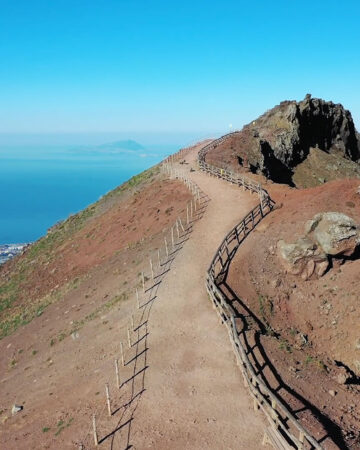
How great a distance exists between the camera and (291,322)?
96.0 feet

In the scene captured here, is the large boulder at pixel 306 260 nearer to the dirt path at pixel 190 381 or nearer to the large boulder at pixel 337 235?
the large boulder at pixel 337 235

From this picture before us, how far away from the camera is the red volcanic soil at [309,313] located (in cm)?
2027

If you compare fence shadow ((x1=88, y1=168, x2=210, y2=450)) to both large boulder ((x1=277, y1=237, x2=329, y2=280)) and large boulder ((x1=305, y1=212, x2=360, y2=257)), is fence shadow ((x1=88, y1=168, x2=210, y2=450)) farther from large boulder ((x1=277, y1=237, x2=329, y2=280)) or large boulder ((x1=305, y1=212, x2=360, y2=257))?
large boulder ((x1=305, y1=212, x2=360, y2=257))

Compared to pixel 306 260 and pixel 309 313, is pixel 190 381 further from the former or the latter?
pixel 306 260

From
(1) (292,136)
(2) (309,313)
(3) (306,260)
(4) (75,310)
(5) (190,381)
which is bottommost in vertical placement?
(4) (75,310)

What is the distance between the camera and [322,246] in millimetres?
32125

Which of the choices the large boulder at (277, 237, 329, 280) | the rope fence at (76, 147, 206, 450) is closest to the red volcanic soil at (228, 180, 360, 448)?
the large boulder at (277, 237, 329, 280)

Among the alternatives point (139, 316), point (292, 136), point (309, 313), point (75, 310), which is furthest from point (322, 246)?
point (292, 136)

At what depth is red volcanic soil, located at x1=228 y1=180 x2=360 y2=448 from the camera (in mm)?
20266

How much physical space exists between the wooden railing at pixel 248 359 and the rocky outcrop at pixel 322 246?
189 inches

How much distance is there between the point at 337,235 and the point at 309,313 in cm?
636

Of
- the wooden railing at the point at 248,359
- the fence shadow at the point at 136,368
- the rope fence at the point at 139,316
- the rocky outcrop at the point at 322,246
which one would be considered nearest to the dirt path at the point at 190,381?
the fence shadow at the point at 136,368

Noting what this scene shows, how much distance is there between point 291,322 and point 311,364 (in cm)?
580

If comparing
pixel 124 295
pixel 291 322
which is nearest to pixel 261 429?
pixel 291 322
